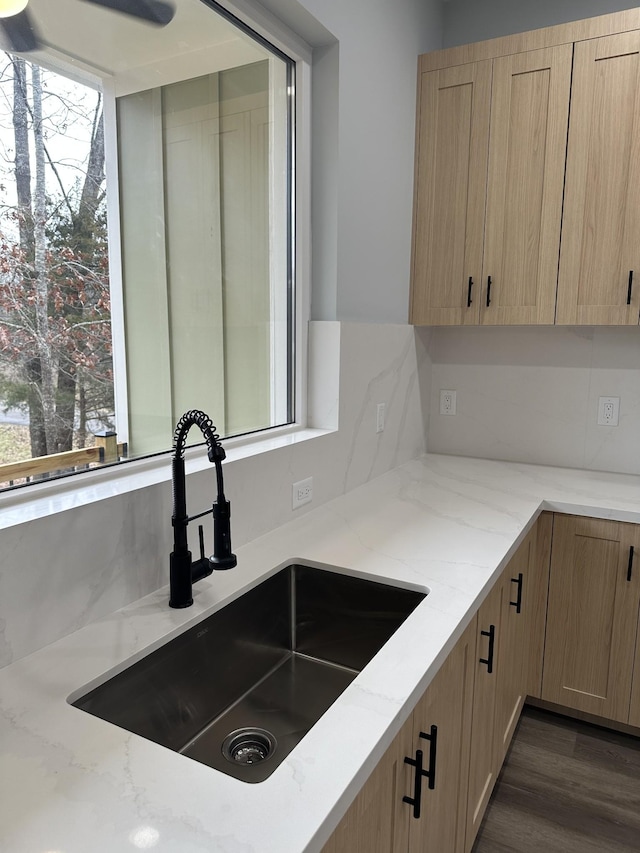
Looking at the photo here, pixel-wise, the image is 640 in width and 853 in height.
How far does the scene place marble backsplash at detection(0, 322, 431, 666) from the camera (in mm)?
1037

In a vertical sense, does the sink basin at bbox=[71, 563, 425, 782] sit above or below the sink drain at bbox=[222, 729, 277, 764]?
above

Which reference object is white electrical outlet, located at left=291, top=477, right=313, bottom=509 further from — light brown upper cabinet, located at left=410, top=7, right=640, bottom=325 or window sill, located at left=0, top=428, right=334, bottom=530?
light brown upper cabinet, located at left=410, top=7, right=640, bottom=325

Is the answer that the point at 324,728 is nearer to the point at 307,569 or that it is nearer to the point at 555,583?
the point at 307,569

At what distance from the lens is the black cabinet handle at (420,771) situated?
1043mm

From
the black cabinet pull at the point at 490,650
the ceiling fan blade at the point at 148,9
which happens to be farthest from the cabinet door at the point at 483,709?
the ceiling fan blade at the point at 148,9

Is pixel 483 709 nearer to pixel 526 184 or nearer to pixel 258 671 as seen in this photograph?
pixel 258 671

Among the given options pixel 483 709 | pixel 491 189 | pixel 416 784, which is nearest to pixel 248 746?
pixel 416 784

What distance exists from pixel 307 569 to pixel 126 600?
44cm

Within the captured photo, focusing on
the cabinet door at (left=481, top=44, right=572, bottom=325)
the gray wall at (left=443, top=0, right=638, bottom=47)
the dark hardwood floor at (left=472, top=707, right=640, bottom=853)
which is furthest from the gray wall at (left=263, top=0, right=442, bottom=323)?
the dark hardwood floor at (left=472, top=707, right=640, bottom=853)

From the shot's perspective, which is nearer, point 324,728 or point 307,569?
point 324,728

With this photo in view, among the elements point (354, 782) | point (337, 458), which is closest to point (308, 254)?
point (337, 458)

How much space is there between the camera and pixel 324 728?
87 centimetres

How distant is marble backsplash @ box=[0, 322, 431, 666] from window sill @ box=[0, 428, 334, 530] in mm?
21

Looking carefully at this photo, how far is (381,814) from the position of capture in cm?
94
